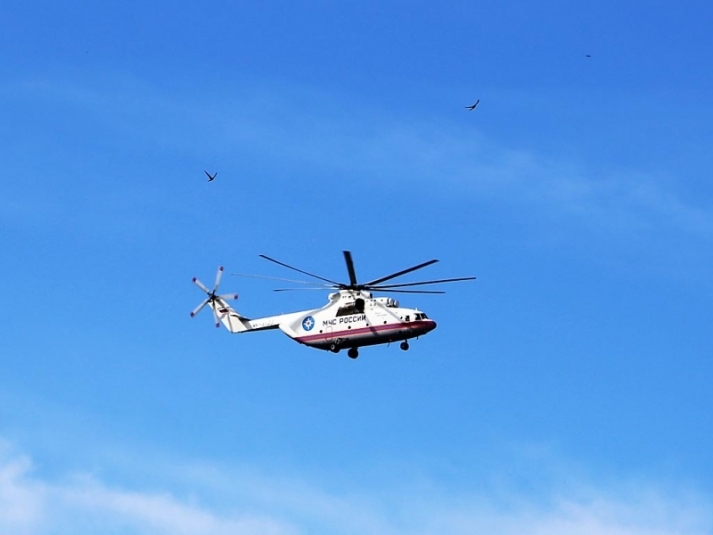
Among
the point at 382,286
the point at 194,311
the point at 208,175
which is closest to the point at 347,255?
the point at 382,286

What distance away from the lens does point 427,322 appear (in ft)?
343

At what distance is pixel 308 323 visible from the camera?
362 ft

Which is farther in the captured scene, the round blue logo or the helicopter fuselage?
the round blue logo

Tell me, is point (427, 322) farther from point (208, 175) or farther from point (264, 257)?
point (208, 175)

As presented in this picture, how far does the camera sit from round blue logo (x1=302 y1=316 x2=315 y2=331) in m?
110

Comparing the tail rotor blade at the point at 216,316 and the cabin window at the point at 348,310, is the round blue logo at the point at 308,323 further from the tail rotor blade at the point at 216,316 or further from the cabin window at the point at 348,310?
the tail rotor blade at the point at 216,316

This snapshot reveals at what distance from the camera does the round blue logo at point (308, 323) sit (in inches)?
4338

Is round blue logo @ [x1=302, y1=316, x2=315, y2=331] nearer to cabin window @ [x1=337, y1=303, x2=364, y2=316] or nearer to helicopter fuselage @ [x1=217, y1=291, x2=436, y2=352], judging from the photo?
helicopter fuselage @ [x1=217, y1=291, x2=436, y2=352]

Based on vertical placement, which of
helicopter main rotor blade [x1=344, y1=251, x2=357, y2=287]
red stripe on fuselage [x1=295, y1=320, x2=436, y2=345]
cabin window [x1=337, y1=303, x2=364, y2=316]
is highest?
helicopter main rotor blade [x1=344, y1=251, x2=357, y2=287]

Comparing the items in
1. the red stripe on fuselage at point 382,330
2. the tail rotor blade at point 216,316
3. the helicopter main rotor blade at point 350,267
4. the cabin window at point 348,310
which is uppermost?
the tail rotor blade at point 216,316

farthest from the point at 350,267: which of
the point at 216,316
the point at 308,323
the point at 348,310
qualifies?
the point at 216,316

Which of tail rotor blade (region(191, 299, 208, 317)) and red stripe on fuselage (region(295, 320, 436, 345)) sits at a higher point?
tail rotor blade (region(191, 299, 208, 317))

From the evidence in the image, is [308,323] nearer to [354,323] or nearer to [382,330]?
[354,323]

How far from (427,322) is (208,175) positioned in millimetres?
22412
